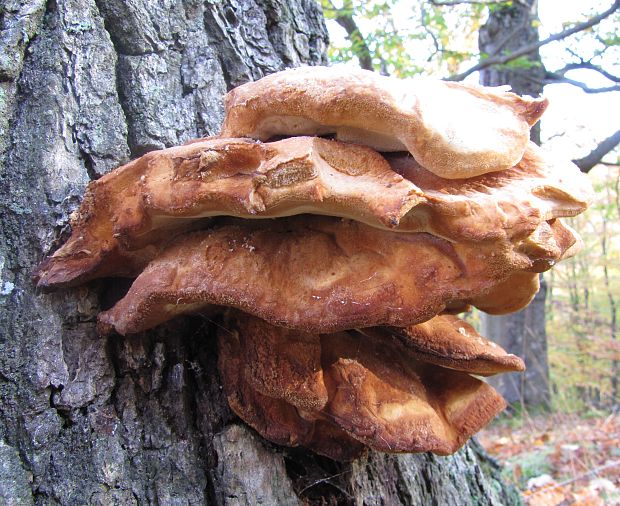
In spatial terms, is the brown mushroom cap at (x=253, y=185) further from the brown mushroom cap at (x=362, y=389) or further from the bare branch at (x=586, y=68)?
the bare branch at (x=586, y=68)

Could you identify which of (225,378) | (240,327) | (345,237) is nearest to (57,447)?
(225,378)

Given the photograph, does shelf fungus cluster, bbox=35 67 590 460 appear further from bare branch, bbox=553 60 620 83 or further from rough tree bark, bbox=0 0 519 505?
bare branch, bbox=553 60 620 83

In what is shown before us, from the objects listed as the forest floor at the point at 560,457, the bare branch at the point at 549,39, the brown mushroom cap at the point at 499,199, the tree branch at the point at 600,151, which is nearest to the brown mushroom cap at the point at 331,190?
the brown mushroom cap at the point at 499,199

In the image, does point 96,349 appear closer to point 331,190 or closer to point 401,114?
point 331,190

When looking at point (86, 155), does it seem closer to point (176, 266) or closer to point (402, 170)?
point (176, 266)

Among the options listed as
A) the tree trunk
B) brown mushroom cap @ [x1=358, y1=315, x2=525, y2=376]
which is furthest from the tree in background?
brown mushroom cap @ [x1=358, y1=315, x2=525, y2=376]

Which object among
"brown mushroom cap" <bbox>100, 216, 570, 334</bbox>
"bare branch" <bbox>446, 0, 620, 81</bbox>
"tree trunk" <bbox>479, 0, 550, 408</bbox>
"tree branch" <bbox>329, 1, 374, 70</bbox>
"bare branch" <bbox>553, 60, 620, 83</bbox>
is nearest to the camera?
"brown mushroom cap" <bbox>100, 216, 570, 334</bbox>
